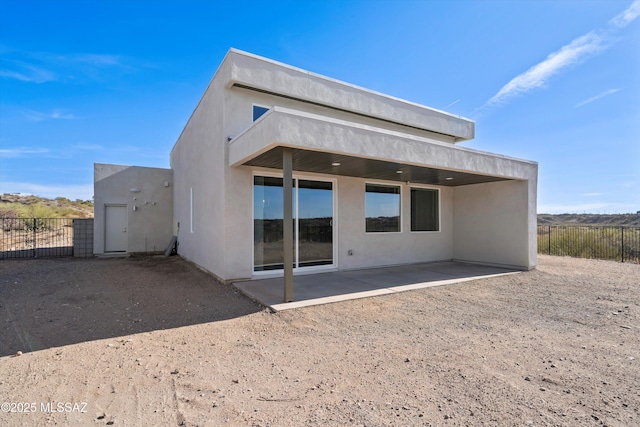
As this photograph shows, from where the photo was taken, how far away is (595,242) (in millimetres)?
12781

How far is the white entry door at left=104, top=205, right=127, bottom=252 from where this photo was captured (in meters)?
12.8

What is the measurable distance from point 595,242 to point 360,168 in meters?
12.4

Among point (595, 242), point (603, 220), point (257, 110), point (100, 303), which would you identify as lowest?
point (100, 303)

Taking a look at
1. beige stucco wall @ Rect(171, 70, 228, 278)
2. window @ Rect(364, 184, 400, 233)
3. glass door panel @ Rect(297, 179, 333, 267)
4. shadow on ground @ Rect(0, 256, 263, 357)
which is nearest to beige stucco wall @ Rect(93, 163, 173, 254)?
beige stucco wall @ Rect(171, 70, 228, 278)

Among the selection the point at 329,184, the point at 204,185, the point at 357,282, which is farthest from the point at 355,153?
the point at 204,185

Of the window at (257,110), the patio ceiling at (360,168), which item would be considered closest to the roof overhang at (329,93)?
the window at (257,110)

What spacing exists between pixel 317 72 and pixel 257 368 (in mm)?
7709

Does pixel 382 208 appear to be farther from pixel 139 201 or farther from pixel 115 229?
pixel 115 229

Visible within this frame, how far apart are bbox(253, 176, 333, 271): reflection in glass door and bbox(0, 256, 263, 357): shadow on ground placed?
4.68ft

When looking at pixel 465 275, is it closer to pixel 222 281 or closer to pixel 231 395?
pixel 222 281

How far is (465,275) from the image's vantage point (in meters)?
8.35

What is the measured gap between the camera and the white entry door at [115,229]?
42.1 ft

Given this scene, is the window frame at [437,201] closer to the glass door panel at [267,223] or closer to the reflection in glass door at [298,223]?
the reflection in glass door at [298,223]

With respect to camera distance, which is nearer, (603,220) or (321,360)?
(321,360)
